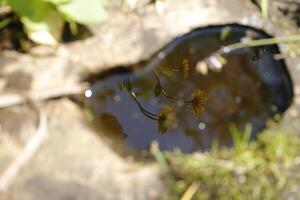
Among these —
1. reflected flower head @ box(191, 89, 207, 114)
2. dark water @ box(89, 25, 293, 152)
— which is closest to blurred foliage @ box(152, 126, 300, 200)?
dark water @ box(89, 25, 293, 152)

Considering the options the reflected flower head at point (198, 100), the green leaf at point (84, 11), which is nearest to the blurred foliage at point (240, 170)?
the reflected flower head at point (198, 100)

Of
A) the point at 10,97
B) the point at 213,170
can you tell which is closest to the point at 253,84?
the point at 213,170

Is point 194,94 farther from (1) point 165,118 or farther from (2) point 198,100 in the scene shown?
(1) point 165,118

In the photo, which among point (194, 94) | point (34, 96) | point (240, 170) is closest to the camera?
point (240, 170)

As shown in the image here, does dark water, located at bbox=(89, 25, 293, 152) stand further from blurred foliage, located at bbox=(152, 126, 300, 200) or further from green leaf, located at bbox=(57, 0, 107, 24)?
green leaf, located at bbox=(57, 0, 107, 24)

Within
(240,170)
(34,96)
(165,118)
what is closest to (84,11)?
(34,96)

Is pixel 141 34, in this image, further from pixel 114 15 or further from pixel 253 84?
pixel 253 84

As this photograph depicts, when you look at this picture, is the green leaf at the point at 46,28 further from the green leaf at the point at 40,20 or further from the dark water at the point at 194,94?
Answer: the dark water at the point at 194,94
